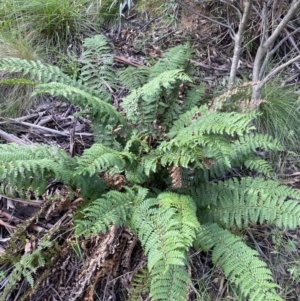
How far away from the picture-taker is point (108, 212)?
2203 millimetres

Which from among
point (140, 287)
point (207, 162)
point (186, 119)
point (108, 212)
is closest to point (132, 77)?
point (186, 119)

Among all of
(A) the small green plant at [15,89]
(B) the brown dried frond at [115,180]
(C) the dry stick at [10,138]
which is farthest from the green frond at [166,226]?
(A) the small green plant at [15,89]

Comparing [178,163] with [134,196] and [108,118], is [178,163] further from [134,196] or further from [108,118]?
[108,118]

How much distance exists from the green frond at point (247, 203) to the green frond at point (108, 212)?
1.26 feet

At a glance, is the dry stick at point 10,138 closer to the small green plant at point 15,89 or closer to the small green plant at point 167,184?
the small green plant at point 15,89

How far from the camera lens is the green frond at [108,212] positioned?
2096 millimetres

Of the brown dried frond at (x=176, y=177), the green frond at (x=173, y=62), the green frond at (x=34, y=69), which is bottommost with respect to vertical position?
the brown dried frond at (x=176, y=177)

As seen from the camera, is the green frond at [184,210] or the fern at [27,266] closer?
the green frond at [184,210]

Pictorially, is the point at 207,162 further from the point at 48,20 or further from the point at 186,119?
the point at 48,20

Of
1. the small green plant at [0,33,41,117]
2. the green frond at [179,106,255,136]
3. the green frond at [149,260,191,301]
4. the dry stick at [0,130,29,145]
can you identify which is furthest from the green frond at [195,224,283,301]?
the small green plant at [0,33,41,117]

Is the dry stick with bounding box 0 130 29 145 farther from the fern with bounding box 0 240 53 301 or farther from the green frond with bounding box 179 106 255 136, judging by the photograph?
the green frond with bounding box 179 106 255 136

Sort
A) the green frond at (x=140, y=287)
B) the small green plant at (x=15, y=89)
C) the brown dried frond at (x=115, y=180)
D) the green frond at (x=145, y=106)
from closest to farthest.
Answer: the green frond at (x=140, y=287) < the brown dried frond at (x=115, y=180) < the green frond at (x=145, y=106) < the small green plant at (x=15, y=89)

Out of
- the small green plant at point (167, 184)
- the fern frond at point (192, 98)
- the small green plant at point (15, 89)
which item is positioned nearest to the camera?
the small green plant at point (167, 184)

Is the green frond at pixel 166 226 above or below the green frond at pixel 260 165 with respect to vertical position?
above
